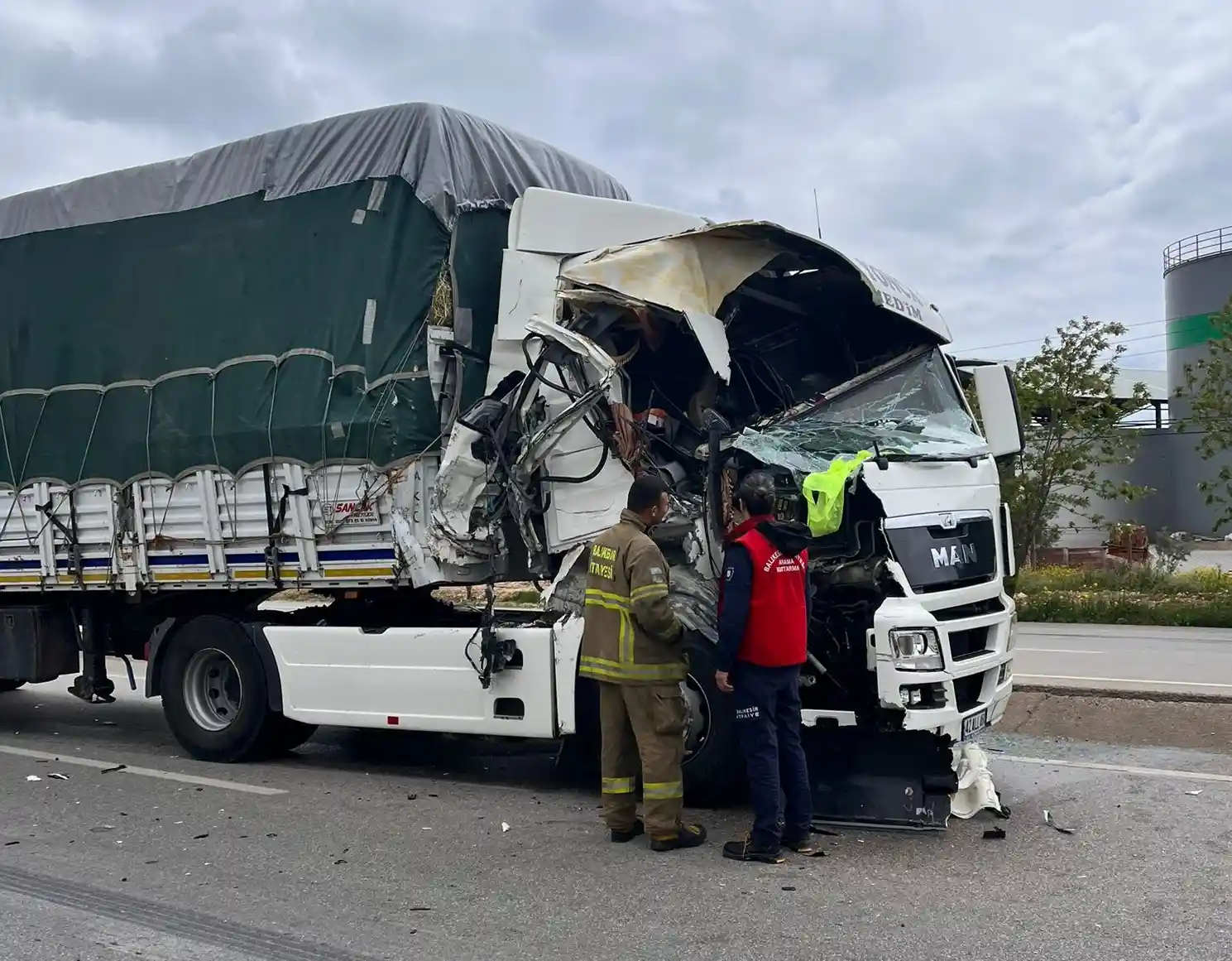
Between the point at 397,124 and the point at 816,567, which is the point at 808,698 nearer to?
the point at 816,567

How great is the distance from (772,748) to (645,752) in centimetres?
61

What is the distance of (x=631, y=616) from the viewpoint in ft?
18.6

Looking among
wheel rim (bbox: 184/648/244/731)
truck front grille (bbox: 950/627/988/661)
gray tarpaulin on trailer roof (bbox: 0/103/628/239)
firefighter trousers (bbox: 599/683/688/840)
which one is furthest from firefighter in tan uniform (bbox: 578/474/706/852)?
wheel rim (bbox: 184/648/244/731)

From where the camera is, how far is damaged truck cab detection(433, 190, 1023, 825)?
5.85m

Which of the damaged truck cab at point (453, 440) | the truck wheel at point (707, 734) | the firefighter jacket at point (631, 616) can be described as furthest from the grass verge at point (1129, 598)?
the firefighter jacket at point (631, 616)

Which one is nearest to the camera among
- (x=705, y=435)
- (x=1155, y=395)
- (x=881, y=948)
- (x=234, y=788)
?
(x=881, y=948)

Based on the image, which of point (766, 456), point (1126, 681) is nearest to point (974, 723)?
point (766, 456)

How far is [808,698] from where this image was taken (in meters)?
6.12

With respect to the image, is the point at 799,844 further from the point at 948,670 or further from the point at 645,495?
the point at 645,495

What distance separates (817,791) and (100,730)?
6.28 metres

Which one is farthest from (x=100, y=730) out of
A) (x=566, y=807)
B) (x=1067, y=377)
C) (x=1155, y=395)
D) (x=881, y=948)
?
(x=1155, y=395)

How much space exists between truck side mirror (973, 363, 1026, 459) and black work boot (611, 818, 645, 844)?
127 inches

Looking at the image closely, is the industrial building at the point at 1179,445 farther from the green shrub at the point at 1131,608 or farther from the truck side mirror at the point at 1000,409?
the truck side mirror at the point at 1000,409

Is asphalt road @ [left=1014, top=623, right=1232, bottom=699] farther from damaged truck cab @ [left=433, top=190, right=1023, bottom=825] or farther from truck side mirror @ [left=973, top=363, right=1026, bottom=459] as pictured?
damaged truck cab @ [left=433, top=190, right=1023, bottom=825]
